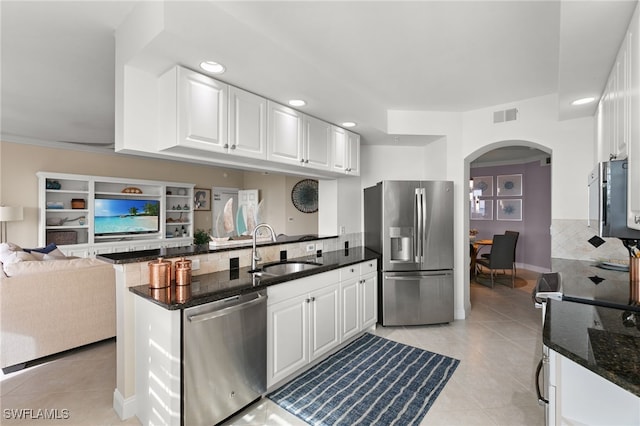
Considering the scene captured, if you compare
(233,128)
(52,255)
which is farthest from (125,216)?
Answer: (233,128)

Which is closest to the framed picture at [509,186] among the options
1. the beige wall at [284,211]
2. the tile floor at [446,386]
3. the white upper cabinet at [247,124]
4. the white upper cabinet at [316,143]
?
the tile floor at [446,386]

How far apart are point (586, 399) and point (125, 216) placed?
23.8 feet

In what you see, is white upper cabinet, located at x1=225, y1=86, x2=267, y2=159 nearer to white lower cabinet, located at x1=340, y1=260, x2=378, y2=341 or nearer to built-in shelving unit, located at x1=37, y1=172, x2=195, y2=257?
white lower cabinet, located at x1=340, y1=260, x2=378, y2=341

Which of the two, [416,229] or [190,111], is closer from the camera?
[190,111]

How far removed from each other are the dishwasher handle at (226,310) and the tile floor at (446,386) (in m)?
0.75

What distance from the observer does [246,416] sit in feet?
6.63

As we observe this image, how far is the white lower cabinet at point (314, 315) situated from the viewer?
2.23 metres

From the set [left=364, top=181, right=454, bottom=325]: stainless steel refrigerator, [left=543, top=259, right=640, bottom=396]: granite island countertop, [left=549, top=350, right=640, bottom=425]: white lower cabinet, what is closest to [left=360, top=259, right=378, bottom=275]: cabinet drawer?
[left=364, top=181, right=454, bottom=325]: stainless steel refrigerator

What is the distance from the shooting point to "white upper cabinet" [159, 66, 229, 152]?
78.6 inches

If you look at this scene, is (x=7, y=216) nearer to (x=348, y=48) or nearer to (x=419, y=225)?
(x=348, y=48)

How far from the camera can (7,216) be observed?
4.80 meters

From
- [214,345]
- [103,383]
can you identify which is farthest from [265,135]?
[103,383]

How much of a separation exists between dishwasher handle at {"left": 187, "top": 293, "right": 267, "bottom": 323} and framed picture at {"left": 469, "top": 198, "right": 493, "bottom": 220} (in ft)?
23.3

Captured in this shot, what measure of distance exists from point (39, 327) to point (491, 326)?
4.64m
